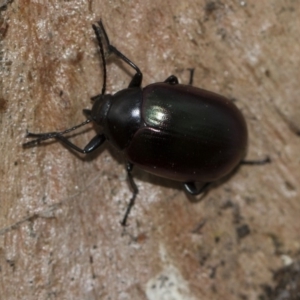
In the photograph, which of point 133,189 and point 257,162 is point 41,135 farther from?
point 257,162

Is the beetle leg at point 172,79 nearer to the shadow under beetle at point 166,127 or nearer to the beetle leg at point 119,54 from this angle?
the shadow under beetle at point 166,127

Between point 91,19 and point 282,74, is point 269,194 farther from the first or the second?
point 91,19

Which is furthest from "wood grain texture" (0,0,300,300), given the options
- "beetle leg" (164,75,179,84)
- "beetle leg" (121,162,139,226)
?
"beetle leg" (164,75,179,84)

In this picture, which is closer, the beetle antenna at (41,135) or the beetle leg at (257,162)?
the beetle antenna at (41,135)

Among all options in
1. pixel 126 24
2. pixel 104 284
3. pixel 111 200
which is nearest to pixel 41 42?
pixel 126 24

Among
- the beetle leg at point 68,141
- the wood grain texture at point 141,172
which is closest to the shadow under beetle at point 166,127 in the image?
the beetle leg at point 68,141

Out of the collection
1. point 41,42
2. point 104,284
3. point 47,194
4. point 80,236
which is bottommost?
point 104,284
